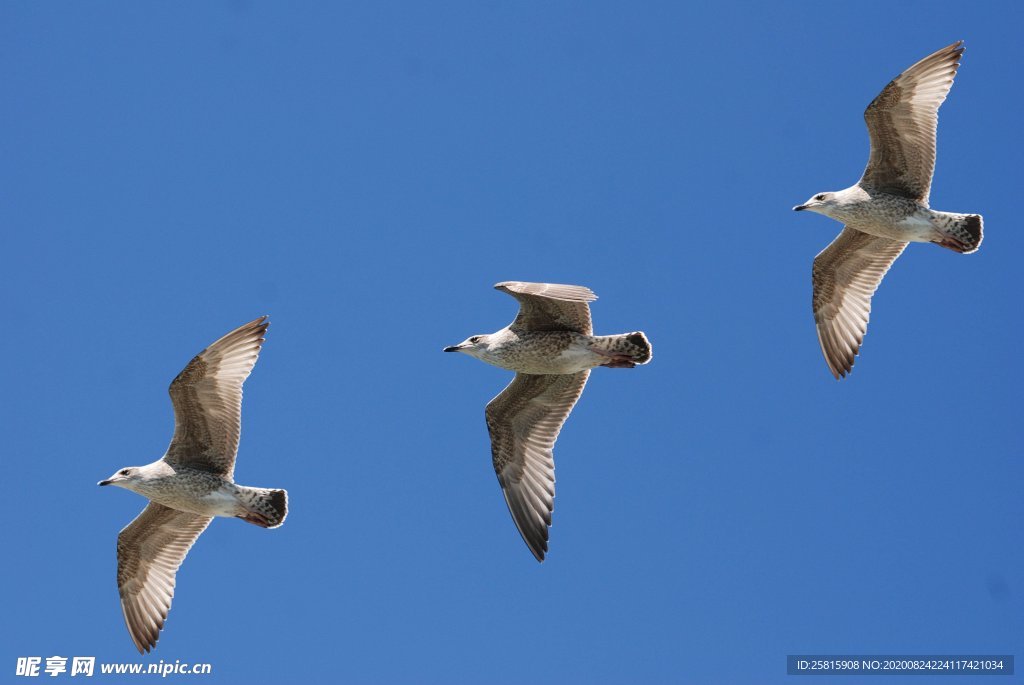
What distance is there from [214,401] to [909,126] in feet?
24.9

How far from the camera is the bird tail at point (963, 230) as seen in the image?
52.4ft

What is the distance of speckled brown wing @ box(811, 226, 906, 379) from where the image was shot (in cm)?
1728

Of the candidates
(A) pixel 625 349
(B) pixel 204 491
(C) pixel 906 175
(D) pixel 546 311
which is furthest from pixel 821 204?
(B) pixel 204 491

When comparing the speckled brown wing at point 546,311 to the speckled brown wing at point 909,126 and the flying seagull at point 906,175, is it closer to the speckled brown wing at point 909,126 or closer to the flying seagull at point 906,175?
the flying seagull at point 906,175

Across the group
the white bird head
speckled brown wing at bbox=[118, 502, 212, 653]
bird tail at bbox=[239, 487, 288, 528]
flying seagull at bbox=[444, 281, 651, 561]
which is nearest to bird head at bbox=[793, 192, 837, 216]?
flying seagull at bbox=[444, 281, 651, 561]

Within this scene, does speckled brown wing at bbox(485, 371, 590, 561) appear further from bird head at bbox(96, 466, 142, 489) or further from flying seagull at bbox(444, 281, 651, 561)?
bird head at bbox(96, 466, 142, 489)

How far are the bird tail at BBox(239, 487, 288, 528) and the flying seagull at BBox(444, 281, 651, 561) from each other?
214cm

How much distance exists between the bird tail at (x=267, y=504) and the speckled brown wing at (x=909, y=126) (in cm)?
688

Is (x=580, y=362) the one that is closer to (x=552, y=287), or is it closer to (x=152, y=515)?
(x=552, y=287)

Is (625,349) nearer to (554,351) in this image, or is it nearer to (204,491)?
(554,351)

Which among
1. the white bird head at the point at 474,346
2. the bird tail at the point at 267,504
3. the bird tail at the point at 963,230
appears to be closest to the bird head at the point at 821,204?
the bird tail at the point at 963,230

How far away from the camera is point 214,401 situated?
1471 cm

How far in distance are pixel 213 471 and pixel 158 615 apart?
1931 millimetres

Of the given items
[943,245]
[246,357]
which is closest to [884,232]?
[943,245]
